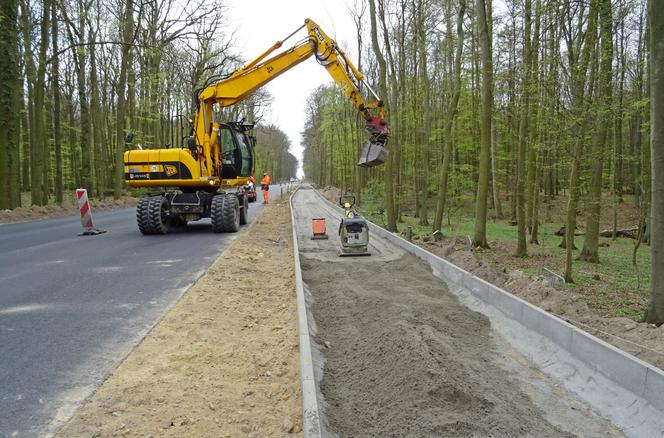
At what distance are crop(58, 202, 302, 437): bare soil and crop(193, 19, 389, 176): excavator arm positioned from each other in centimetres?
745

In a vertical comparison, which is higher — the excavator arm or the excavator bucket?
the excavator arm

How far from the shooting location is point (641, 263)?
42.5 ft

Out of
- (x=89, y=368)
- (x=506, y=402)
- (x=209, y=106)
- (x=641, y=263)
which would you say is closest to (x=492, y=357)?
(x=506, y=402)

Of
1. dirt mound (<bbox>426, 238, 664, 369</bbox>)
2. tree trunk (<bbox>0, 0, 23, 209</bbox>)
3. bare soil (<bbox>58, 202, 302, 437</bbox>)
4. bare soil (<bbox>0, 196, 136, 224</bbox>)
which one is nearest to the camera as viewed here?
bare soil (<bbox>58, 202, 302, 437</bbox>)

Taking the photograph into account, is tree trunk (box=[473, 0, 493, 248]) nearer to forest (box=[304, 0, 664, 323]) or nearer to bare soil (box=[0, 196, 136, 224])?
forest (box=[304, 0, 664, 323])

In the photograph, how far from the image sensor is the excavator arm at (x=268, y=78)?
13.0 meters

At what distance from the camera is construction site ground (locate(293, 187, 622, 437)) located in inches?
138

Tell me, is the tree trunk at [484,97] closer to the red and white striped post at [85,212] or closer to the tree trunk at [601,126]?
the tree trunk at [601,126]

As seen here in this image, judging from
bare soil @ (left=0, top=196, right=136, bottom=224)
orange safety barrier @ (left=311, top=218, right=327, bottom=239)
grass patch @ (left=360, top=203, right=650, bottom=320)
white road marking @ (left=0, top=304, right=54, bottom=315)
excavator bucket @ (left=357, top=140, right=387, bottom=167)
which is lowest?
grass patch @ (left=360, top=203, right=650, bottom=320)

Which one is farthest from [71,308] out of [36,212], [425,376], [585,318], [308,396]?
[36,212]

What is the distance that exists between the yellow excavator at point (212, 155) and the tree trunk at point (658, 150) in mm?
7606

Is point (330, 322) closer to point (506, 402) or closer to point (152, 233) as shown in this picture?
point (506, 402)

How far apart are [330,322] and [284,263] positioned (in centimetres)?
405

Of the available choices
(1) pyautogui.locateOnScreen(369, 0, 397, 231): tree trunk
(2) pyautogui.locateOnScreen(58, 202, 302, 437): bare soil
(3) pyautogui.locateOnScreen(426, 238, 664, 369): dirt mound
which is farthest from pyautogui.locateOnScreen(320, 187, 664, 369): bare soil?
(1) pyautogui.locateOnScreen(369, 0, 397, 231): tree trunk
